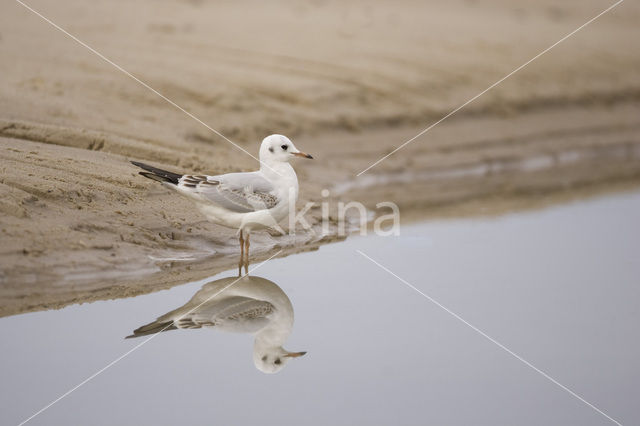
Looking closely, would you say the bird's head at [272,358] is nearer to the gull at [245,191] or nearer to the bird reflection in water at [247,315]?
the bird reflection in water at [247,315]

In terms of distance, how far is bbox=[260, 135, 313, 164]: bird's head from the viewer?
7211 mm

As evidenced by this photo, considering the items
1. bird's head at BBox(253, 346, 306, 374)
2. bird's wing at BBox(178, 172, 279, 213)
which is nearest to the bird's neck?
bird's wing at BBox(178, 172, 279, 213)

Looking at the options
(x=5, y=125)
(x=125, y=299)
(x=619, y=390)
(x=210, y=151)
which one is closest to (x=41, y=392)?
(x=125, y=299)

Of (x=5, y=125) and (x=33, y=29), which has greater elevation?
(x=33, y=29)

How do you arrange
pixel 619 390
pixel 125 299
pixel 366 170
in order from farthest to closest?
pixel 366 170, pixel 125 299, pixel 619 390

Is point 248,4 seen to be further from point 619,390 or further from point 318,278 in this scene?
point 619,390

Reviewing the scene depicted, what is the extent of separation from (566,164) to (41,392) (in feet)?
27.0

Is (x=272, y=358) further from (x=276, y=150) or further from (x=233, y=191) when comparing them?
(x=276, y=150)

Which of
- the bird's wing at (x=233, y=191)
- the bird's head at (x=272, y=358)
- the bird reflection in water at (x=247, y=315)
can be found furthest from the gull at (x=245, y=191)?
the bird's head at (x=272, y=358)

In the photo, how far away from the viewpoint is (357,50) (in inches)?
500

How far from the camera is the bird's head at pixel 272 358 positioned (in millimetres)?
5695

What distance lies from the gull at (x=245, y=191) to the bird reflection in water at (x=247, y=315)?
416mm

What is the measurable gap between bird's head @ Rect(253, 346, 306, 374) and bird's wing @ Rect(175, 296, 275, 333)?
333mm

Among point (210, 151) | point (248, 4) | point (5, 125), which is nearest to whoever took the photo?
point (5, 125)
